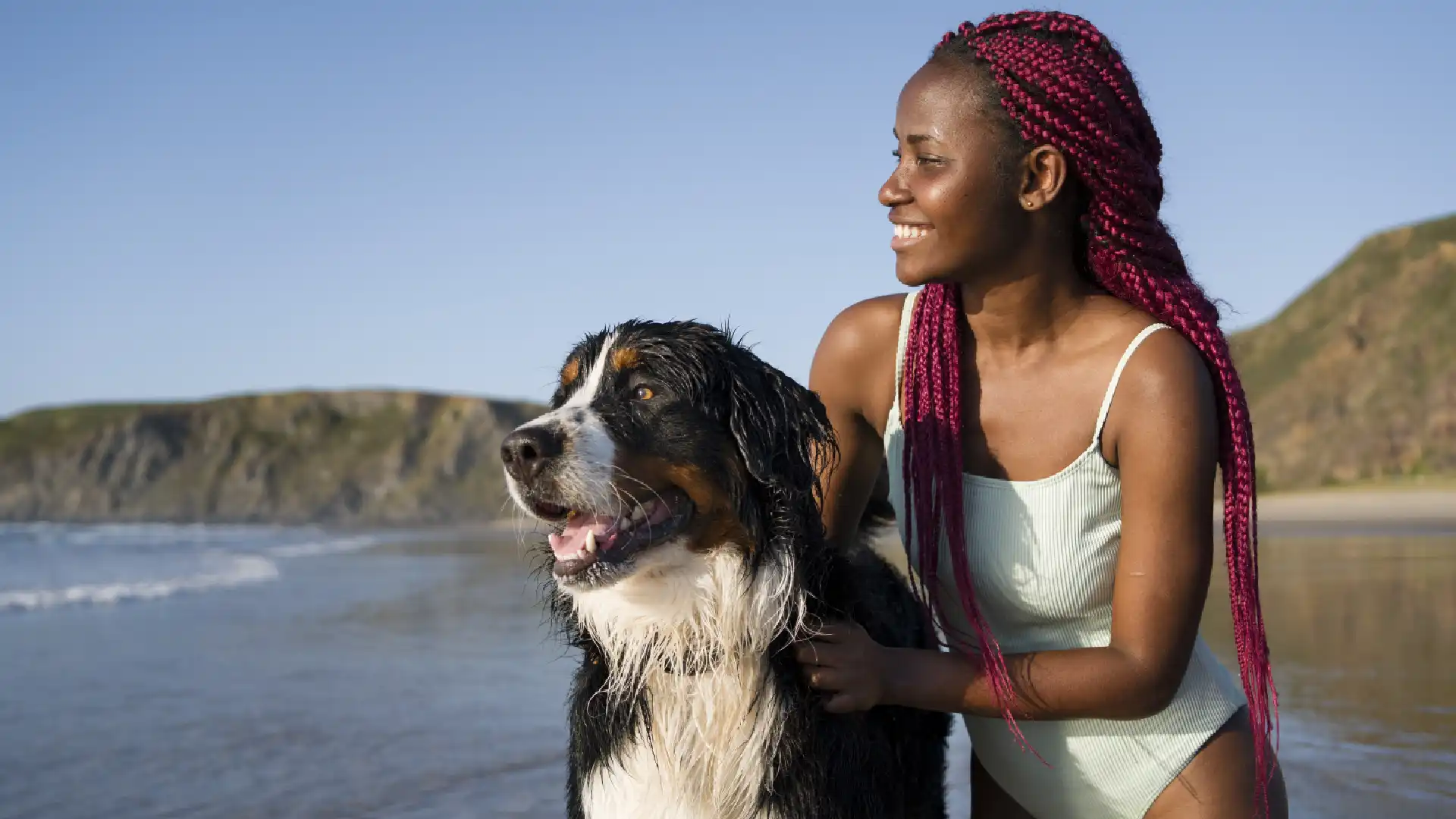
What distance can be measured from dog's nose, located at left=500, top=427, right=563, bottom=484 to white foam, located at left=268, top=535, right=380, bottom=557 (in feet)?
76.6

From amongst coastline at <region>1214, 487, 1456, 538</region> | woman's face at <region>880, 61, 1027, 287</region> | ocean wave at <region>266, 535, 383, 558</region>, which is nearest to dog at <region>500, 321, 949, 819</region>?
woman's face at <region>880, 61, 1027, 287</region>

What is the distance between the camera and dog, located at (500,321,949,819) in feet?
8.46

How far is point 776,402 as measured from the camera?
276 centimetres

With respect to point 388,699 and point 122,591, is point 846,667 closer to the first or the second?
point 388,699

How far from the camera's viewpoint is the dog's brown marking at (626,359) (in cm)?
279

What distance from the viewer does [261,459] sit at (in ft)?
223

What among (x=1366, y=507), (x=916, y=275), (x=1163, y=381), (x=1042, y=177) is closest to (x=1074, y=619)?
(x=1163, y=381)

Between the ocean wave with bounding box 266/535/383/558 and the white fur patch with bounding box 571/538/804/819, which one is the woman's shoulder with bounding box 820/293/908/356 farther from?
the ocean wave with bounding box 266/535/383/558

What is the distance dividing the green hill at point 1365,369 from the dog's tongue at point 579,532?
35.2 metres

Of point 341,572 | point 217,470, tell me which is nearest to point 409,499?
point 217,470

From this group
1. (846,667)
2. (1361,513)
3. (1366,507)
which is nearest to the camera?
(846,667)

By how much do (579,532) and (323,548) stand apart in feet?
90.2

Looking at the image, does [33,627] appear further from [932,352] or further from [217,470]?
[217,470]

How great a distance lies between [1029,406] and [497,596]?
10698 mm
